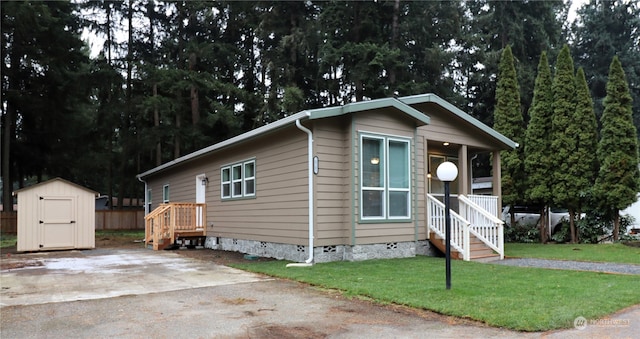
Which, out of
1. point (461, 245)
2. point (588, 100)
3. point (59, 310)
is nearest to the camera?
point (59, 310)

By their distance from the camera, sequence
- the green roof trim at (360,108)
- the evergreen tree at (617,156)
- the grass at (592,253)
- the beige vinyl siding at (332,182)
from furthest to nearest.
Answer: the evergreen tree at (617,156), the grass at (592,253), the beige vinyl siding at (332,182), the green roof trim at (360,108)

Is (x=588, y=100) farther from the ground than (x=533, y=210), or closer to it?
farther from the ground

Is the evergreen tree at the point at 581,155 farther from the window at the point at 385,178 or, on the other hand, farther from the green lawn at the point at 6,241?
the green lawn at the point at 6,241

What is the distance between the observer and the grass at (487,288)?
4664mm

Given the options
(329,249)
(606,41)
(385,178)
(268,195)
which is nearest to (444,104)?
(385,178)

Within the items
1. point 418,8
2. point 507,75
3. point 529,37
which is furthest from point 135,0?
point 529,37

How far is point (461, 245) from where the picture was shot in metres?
9.76

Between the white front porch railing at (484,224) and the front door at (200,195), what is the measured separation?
7.30 m

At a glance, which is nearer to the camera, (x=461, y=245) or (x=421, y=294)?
(x=421, y=294)

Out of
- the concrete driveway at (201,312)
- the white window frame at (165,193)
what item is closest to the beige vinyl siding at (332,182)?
the concrete driveway at (201,312)

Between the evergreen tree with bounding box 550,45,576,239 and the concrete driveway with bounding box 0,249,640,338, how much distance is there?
380 inches

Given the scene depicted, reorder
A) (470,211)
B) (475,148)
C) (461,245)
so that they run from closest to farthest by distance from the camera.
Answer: (461,245) < (470,211) < (475,148)

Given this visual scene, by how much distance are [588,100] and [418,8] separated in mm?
11288

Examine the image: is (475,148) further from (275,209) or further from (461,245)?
(275,209)
